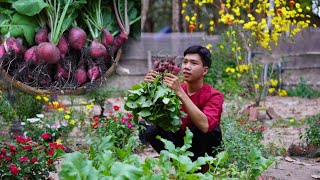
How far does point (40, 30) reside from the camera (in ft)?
6.25

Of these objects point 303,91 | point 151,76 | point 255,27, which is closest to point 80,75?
point 151,76

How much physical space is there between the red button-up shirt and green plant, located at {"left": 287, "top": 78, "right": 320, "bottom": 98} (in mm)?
8529

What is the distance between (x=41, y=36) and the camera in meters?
1.88

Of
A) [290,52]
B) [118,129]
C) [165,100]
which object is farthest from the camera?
[290,52]

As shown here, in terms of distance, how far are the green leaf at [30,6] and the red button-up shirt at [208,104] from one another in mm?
1551

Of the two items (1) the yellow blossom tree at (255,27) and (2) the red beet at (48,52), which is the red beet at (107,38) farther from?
(1) the yellow blossom tree at (255,27)

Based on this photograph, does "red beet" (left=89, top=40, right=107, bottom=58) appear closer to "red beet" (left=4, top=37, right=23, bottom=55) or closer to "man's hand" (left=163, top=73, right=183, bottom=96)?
"red beet" (left=4, top=37, right=23, bottom=55)

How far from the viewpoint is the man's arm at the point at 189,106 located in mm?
2764

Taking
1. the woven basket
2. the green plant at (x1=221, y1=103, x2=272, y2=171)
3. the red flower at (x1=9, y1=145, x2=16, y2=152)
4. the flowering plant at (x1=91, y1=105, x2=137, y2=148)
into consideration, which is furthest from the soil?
the woven basket

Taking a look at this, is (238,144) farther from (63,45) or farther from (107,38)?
(63,45)

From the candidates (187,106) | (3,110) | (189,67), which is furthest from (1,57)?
(3,110)

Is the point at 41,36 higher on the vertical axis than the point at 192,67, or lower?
higher

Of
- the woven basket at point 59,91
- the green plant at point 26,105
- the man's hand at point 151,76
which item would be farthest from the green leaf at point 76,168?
the green plant at point 26,105

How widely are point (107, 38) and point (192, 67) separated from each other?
56.8 inches
